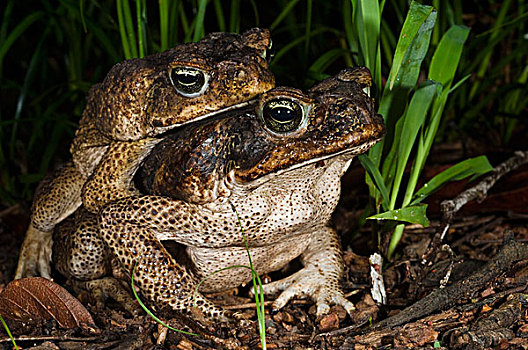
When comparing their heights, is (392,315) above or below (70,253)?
below

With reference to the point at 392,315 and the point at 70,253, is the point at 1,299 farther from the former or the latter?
the point at 392,315

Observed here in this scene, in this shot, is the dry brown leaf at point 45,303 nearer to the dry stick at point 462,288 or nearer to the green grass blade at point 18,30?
the dry stick at point 462,288

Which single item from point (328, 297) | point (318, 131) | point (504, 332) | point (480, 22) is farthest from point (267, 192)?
point (480, 22)

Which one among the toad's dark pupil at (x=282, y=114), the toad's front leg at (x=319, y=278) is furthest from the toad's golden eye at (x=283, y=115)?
the toad's front leg at (x=319, y=278)

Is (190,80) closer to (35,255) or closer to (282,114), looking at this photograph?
(282,114)

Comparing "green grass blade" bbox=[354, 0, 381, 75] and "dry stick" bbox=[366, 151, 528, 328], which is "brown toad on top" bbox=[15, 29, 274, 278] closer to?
"green grass blade" bbox=[354, 0, 381, 75]

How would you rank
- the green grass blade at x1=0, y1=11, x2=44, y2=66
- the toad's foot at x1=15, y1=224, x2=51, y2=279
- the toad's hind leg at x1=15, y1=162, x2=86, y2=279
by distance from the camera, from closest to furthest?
the toad's hind leg at x1=15, y1=162, x2=86, y2=279, the toad's foot at x1=15, y1=224, x2=51, y2=279, the green grass blade at x1=0, y1=11, x2=44, y2=66

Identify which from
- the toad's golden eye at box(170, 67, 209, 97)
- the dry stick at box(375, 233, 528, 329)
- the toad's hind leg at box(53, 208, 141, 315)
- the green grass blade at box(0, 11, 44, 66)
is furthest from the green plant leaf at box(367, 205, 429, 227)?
the green grass blade at box(0, 11, 44, 66)
